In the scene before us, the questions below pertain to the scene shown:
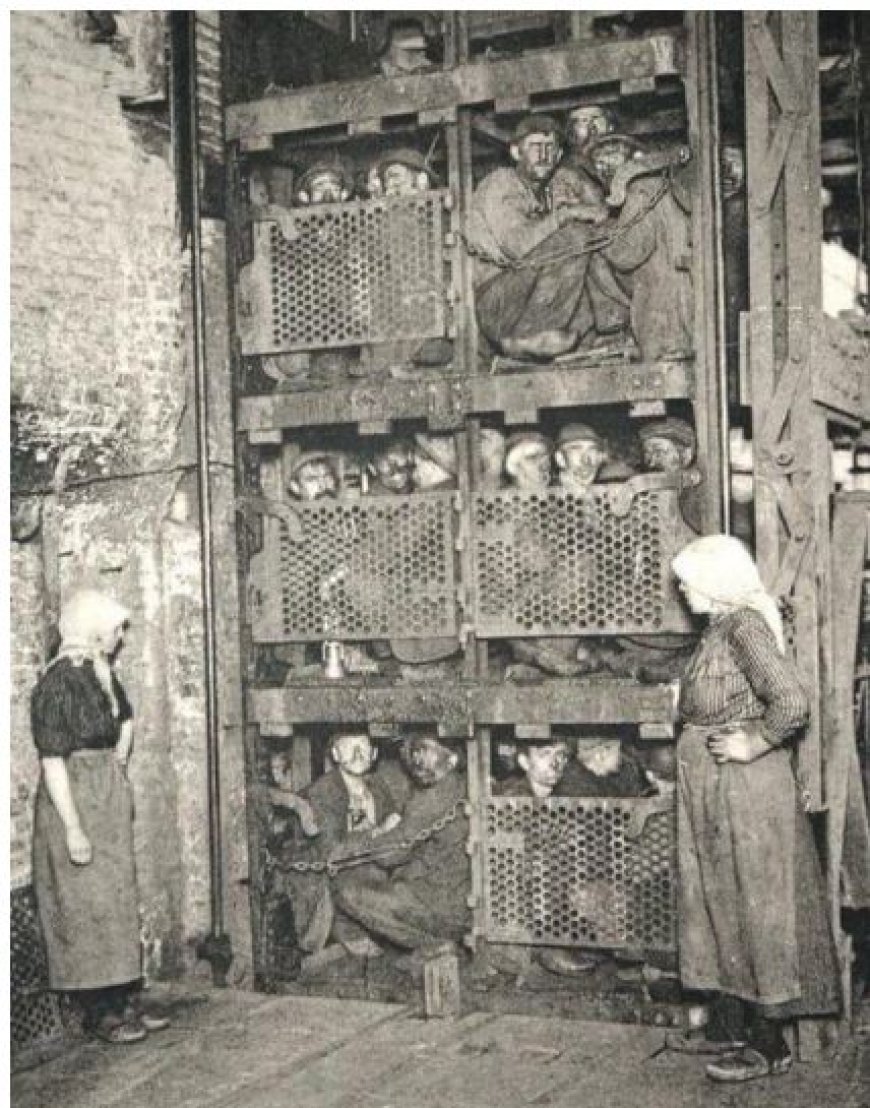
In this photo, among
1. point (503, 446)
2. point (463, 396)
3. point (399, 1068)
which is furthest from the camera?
point (503, 446)

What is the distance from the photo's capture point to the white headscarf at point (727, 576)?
6609 millimetres

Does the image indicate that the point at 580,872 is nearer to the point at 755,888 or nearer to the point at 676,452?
the point at 755,888

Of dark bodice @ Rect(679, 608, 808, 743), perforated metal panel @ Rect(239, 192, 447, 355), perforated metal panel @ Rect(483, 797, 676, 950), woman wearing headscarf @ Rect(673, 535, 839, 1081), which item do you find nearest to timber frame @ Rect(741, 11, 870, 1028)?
woman wearing headscarf @ Rect(673, 535, 839, 1081)

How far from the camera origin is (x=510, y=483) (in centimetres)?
806

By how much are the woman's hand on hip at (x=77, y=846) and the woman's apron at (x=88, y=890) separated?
5 cm

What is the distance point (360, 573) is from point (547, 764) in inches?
56.7

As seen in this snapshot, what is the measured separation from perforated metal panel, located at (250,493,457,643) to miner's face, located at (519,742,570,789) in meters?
0.79

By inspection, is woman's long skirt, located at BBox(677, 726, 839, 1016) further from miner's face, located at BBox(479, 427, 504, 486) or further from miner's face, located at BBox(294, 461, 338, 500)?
miner's face, located at BBox(294, 461, 338, 500)

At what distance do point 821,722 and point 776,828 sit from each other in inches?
34.2

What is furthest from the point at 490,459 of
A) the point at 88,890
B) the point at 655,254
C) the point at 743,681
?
the point at 88,890

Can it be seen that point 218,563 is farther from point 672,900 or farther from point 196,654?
point 672,900

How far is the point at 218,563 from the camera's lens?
27.6 feet

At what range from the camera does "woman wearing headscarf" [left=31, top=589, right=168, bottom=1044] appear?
276 inches

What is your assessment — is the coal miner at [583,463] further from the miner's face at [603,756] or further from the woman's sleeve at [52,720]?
the woman's sleeve at [52,720]
